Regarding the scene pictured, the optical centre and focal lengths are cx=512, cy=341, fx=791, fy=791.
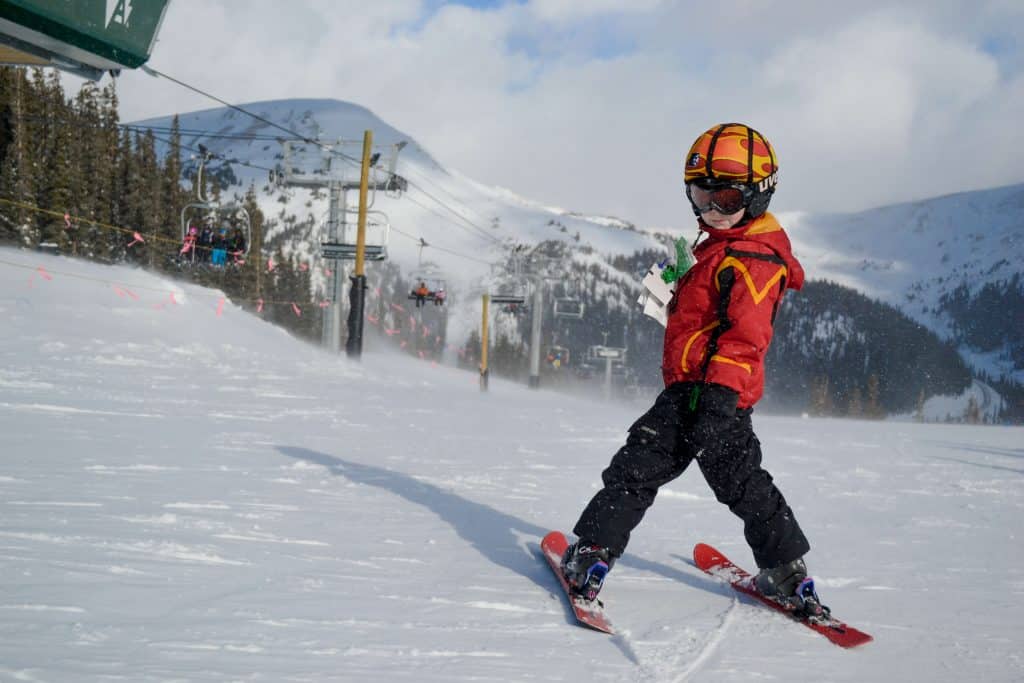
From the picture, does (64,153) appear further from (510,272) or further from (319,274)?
(319,274)

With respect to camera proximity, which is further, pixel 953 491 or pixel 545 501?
pixel 953 491

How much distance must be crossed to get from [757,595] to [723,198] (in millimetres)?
1394

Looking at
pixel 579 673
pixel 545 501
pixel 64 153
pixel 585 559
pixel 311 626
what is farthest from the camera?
pixel 64 153

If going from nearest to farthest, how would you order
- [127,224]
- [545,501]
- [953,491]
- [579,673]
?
[579,673]
[545,501]
[953,491]
[127,224]

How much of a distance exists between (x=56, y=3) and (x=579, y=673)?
17.9 feet

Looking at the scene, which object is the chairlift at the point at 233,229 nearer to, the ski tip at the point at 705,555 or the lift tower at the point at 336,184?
the lift tower at the point at 336,184

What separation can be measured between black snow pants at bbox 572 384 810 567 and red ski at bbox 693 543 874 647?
0.59 feet

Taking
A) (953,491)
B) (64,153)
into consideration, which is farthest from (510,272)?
(953,491)

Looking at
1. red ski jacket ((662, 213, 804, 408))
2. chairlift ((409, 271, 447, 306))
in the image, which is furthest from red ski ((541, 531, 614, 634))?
chairlift ((409, 271, 447, 306))

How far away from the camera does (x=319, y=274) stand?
133375mm

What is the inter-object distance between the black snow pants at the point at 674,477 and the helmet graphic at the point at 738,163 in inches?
27.4

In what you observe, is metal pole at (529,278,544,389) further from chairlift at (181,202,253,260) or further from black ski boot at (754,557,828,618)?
black ski boot at (754,557,828,618)

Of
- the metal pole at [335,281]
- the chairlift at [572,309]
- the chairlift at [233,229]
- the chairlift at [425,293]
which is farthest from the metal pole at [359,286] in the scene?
the chairlift at [572,309]

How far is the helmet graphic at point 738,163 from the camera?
104 inches
